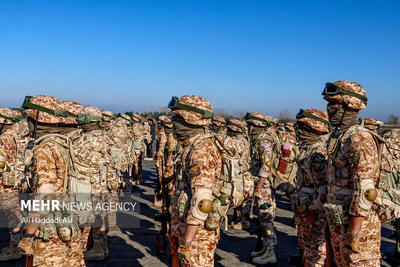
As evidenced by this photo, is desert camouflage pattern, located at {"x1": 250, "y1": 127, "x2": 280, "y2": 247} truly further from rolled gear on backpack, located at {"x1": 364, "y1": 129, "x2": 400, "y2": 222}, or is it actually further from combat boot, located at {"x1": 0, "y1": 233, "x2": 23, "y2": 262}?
combat boot, located at {"x1": 0, "y1": 233, "x2": 23, "y2": 262}

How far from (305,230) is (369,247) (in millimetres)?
1295

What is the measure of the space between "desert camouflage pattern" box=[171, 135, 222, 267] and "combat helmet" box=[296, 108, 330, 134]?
75.9 inches

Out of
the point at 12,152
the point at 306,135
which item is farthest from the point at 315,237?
the point at 12,152

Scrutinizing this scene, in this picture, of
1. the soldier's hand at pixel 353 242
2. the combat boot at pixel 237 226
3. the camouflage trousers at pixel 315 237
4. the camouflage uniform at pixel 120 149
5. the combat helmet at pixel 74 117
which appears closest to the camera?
the soldier's hand at pixel 353 242

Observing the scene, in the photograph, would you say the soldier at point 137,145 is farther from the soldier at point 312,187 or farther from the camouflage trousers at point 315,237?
the camouflage trousers at point 315,237

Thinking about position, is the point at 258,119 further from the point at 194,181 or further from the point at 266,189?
the point at 194,181

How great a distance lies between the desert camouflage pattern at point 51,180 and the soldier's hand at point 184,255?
1.32 m

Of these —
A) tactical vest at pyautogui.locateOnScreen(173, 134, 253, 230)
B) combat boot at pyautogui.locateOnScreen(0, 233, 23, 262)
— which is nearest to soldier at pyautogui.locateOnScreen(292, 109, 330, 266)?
tactical vest at pyautogui.locateOnScreen(173, 134, 253, 230)

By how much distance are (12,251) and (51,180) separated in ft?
12.9

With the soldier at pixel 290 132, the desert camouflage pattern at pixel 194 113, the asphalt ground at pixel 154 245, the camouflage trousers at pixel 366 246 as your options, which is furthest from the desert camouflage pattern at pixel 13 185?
the soldier at pixel 290 132

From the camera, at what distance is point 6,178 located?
5.96 metres

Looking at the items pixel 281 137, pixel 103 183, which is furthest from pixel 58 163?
pixel 281 137

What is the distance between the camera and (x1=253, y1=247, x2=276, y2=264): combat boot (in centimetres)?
638

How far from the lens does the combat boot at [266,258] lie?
638cm
